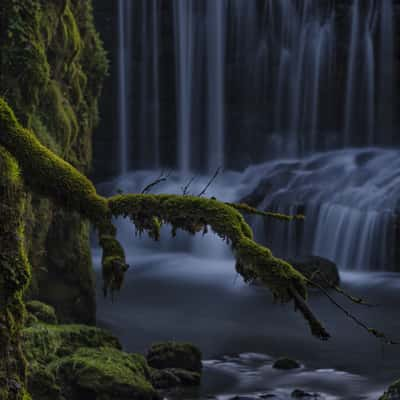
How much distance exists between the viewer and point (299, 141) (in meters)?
24.0

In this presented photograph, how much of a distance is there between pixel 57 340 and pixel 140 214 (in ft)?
15.0

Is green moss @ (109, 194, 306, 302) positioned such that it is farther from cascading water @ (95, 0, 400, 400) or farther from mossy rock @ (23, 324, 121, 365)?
cascading water @ (95, 0, 400, 400)

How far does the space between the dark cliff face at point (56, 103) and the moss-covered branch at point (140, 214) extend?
4.07 m

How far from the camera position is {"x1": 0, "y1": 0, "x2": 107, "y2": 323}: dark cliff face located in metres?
7.68

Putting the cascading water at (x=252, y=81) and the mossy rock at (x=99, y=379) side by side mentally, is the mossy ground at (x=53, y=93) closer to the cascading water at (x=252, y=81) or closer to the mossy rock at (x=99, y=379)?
the mossy rock at (x=99, y=379)

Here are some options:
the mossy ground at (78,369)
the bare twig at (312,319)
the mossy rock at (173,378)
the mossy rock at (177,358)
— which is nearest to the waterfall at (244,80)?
the mossy rock at (177,358)

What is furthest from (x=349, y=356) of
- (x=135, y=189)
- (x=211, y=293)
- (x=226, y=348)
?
(x=135, y=189)

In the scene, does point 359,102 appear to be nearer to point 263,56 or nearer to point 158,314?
point 263,56

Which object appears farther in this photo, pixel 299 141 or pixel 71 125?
pixel 299 141

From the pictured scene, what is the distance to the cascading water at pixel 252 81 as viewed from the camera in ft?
76.2

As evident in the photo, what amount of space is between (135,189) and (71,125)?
12.2 metres

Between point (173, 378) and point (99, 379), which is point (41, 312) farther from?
point (173, 378)

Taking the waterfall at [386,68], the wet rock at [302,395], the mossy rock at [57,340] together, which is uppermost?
the waterfall at [386,68]

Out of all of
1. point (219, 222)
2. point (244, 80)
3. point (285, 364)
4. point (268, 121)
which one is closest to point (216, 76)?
point (244, 80)
